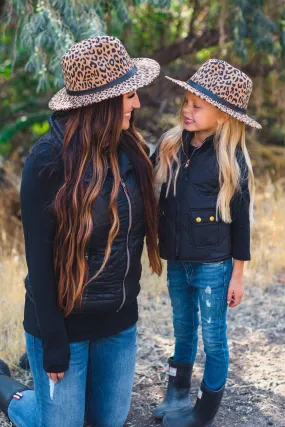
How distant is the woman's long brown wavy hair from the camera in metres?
2.30

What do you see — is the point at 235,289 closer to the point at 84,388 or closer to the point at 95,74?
the point at 84,388

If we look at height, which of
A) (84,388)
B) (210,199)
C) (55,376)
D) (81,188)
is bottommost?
(84,388)

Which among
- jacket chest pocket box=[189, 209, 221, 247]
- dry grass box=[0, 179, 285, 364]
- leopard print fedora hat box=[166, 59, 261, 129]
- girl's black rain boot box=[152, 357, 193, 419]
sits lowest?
dry grass box=[0, 179, 285, 364]

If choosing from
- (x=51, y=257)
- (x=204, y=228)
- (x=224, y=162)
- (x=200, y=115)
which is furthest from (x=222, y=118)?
(x=51, y=257)

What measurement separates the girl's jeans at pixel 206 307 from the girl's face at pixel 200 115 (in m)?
0.60

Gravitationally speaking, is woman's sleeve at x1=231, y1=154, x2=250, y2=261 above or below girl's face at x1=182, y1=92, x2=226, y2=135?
below

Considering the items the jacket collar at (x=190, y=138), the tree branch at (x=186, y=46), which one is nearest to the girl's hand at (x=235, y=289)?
the jacket collar at (x=190, y=138)

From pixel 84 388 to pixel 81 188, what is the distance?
87 centimetres

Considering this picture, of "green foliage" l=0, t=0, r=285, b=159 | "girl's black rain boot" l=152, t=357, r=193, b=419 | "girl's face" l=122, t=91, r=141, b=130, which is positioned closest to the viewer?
"girl's face" l=122, t=91, r=141, b=130

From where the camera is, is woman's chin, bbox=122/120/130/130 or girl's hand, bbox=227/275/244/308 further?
girl's hand, bbox=227/275/244/308

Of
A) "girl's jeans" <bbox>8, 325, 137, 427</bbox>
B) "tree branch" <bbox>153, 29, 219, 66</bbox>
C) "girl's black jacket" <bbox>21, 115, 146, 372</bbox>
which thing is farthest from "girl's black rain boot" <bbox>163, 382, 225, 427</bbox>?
"tree branch" <bbox>153, 29, 219, 66</bbox>

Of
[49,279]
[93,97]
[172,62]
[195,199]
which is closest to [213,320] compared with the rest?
[195,199]

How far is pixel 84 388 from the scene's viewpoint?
2598 mm

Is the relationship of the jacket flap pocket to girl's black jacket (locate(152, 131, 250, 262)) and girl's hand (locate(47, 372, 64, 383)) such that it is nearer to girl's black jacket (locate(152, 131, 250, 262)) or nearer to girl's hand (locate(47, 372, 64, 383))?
girl's black jacket (locate(152, 131, 250, 262))
